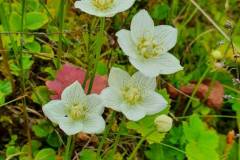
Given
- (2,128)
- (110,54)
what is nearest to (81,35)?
(110,54)

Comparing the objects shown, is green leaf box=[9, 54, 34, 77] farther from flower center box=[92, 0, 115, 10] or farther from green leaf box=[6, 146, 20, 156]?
flower center box=[92, 0, 115, 10]

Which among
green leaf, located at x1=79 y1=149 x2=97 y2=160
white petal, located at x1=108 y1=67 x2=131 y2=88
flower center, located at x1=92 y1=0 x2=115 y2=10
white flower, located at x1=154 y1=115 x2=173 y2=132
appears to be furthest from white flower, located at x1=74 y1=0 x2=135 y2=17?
green leaf, located at x1=79 y1=149 x2=97 y2=160

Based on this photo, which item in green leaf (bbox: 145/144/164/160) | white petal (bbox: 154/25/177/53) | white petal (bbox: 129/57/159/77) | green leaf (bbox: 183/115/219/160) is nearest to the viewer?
white petal (bbox: 129/57/159/77)

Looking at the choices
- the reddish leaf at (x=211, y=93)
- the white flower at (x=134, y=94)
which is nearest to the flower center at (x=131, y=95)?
the white flower at (x=134, y=94)

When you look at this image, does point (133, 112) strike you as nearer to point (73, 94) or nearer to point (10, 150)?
point (73, 94)

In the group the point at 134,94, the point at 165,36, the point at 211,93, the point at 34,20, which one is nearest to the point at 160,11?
the point at 211,93
